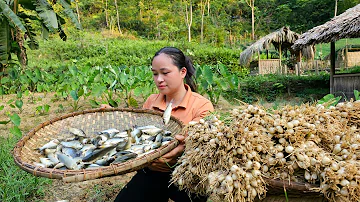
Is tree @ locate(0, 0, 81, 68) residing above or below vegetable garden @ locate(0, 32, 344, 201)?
above

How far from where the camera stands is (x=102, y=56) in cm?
1552

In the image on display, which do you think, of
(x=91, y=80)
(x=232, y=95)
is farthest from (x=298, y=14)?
(x=91, y=80)

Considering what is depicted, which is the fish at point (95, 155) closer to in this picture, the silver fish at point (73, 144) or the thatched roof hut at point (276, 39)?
the silver fish at point (73, 144)

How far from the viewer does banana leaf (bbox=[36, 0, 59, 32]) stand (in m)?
4.69

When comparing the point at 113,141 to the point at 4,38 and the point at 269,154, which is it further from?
the point at 4,38

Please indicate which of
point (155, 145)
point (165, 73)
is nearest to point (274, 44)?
point (165, 73)

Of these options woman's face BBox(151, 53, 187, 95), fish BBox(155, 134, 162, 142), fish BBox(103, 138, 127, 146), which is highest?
woman's face BBox(151, 53, 187, 95)

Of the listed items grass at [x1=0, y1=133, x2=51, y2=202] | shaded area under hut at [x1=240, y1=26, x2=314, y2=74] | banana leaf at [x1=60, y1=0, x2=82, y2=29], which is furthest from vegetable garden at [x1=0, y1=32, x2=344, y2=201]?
shaded area under hut at [x1=240, y1=26, x2=314, y2=74]

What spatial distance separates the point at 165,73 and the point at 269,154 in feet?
3.11

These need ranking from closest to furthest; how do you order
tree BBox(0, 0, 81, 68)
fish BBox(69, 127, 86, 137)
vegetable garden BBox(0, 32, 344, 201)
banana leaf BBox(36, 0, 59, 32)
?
1. fish BBox(69, 127, 86, 137)
2. vegetable garden BBox(0, 32, 344, 201)
3. tree BBox(0, 0, 81, 68)
4. banana leaf BBox(36, 0, 59, 32)

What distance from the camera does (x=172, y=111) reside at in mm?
1968

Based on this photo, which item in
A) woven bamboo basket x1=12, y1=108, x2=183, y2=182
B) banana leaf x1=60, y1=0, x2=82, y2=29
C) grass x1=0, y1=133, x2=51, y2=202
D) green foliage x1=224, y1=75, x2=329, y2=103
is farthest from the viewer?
green foliage x1=224, y1=75, x2=329, y2=103

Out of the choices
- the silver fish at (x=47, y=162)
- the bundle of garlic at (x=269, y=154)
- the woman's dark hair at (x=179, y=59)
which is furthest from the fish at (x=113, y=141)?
the bundle of garlic at (x=269, y=154)

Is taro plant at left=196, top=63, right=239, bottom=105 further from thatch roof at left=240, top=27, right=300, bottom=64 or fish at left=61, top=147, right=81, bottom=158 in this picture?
thatch roof at left=240, top=27, right=300, bottom=64
